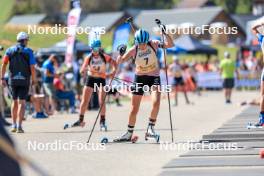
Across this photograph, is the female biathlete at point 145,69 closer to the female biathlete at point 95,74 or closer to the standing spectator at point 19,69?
the female biathlete at point 95,74

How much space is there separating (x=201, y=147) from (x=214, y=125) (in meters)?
5.35

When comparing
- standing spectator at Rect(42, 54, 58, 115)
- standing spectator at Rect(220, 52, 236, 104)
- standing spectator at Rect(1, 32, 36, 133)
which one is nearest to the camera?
standing spectator at Rect(1, 32, 36, 133)

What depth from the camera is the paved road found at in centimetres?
1038

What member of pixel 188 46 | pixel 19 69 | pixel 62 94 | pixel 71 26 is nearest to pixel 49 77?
pixel 62 94

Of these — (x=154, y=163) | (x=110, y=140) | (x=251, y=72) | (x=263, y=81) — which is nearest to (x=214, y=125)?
(x=263, y=81)

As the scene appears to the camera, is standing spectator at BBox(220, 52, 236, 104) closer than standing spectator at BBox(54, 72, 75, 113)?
No

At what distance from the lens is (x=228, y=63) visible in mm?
28703

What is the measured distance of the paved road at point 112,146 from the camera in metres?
10.4

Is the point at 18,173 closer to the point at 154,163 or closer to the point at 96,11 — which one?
the point at 154,163

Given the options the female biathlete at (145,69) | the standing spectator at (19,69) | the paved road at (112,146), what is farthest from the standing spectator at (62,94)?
the female biathlete at (145,69)

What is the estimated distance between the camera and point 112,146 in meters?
13.1

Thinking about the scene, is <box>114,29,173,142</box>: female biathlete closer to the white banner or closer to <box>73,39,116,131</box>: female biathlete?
<box>73,39,116,131</box>: female biathlete

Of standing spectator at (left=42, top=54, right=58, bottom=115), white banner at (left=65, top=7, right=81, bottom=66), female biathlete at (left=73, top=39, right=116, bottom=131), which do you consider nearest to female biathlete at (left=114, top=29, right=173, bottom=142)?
female biathlete at (left=73, top=39, right=116, bottom=131)

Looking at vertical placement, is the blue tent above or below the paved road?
above
